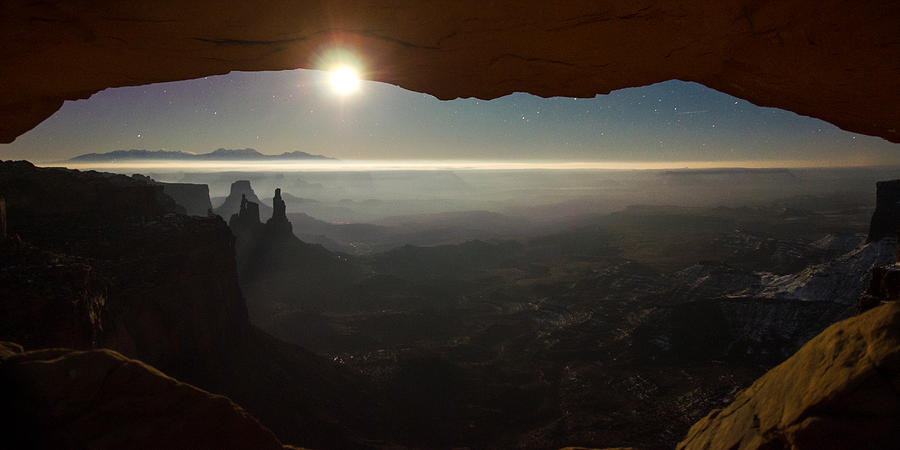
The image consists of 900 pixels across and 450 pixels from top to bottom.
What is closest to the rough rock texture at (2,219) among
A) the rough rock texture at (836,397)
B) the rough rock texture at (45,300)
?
the rough rock texture at (45,300)

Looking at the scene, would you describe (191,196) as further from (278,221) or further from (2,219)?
(2,219)

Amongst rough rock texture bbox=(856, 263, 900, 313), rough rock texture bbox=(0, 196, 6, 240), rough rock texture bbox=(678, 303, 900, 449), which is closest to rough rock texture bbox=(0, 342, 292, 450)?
rough rock texture bbox=(678, 303, 900, 449)

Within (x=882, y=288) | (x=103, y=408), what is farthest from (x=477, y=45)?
(x=882, y=288)

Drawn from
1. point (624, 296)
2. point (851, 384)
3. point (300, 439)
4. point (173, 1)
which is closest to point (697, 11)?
point (851, 384)

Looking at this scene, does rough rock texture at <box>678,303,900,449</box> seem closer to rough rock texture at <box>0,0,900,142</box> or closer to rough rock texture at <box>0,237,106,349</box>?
rough rock texture at <box>0,0,900,142</box>

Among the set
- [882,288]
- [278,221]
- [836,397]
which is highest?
[882,288]

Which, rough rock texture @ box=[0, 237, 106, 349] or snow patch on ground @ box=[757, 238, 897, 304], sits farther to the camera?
snow patch on ground @ box=[757, 238, 897, 304]
